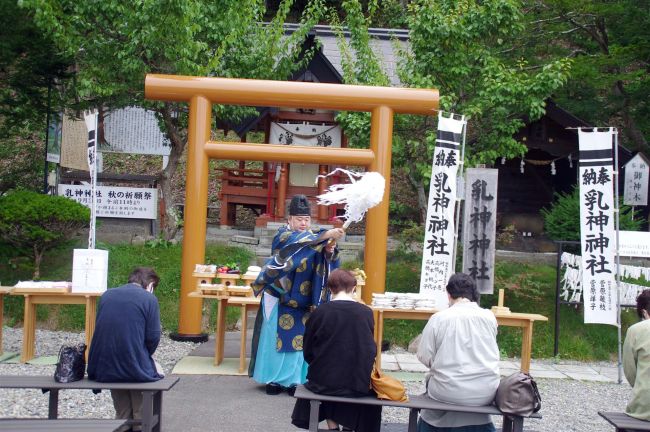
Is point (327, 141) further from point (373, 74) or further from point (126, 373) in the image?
point (126, 373)

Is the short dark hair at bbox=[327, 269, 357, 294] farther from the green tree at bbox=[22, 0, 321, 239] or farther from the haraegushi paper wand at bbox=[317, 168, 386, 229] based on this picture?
the green tree at bbox=[22, 0, 321, 239]

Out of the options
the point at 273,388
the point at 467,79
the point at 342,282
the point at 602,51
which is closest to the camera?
the point at 342,282

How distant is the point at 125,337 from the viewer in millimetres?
5207

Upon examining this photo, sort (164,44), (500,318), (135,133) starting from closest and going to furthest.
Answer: (500,318)
(164,44)
(135,133)

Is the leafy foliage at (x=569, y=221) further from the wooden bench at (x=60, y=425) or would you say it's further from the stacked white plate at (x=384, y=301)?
the wooden bench at (x=60, y=425)

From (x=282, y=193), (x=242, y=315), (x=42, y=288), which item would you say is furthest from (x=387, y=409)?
(x=282, y=193)

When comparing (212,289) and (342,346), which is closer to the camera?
(342,346)

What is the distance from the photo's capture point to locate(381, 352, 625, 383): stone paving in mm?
9039

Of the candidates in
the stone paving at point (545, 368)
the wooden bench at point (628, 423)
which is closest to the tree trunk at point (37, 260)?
the stone paving at point (545, 368)

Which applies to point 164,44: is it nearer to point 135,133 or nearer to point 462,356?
point 135,133

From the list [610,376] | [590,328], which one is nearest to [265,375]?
[610,376]

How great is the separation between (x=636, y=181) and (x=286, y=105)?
8632mm

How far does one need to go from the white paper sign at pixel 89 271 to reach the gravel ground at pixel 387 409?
93cm

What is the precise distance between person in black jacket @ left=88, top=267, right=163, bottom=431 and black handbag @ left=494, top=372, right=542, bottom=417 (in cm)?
240
